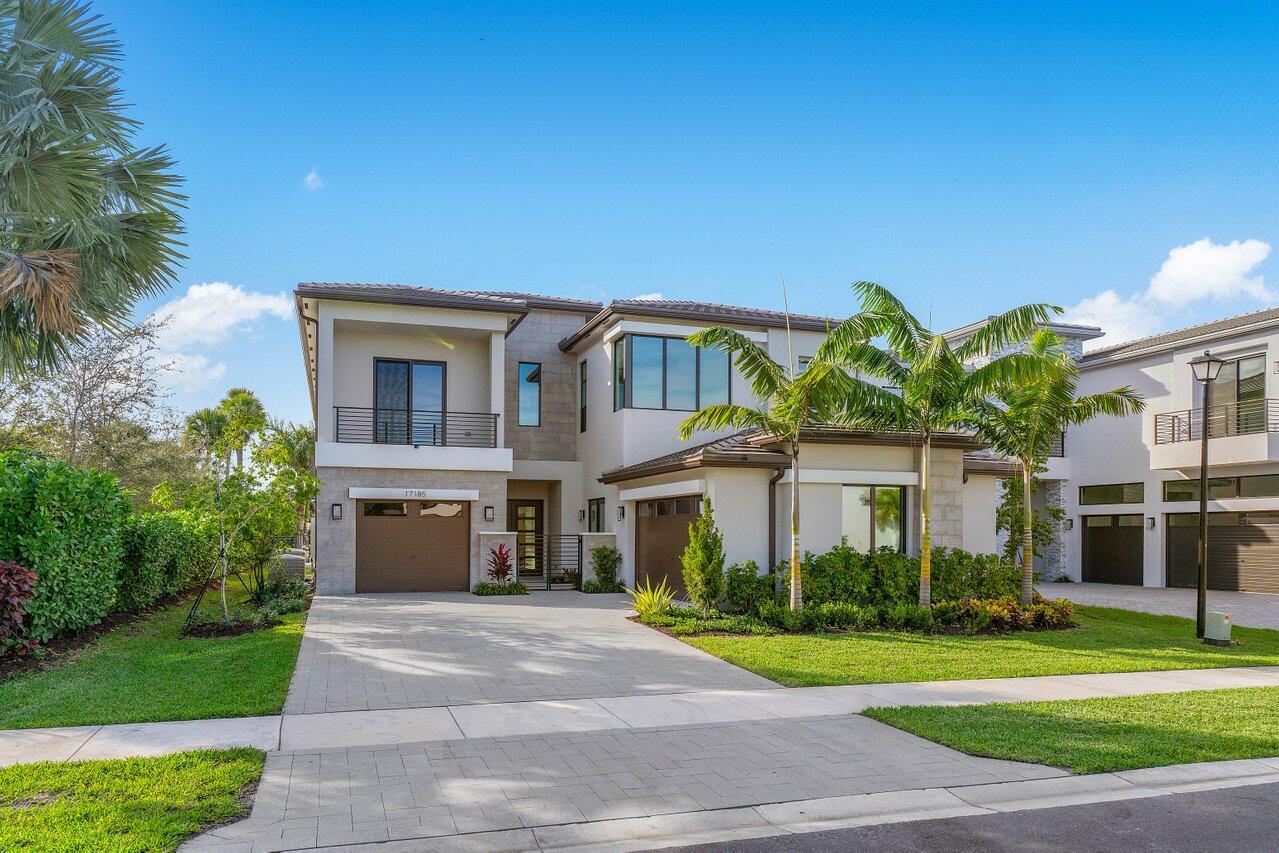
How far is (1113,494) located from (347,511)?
2522cm

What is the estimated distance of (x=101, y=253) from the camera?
9.62m

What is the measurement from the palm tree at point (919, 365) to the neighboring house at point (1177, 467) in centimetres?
1250

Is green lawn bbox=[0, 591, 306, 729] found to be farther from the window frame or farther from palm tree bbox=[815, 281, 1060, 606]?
the window frame

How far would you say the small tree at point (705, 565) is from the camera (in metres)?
14.9

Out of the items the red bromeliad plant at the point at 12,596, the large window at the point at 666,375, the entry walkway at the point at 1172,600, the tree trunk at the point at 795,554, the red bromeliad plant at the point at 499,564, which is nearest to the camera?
the red bromeliad plant at the point at 12,596

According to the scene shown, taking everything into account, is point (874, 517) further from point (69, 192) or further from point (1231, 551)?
point (1231, 551)

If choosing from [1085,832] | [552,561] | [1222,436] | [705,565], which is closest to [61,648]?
[705,565]

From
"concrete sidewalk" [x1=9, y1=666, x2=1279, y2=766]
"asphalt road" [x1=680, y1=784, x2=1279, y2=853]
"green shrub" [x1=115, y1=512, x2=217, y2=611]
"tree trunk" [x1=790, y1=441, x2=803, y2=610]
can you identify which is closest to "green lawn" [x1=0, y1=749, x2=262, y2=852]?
"concrete sidewalk" [x1=9, y1=666, x2=1279, y2=766]

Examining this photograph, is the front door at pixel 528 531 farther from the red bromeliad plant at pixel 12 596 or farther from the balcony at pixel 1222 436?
the balcony at pixel 1222 436

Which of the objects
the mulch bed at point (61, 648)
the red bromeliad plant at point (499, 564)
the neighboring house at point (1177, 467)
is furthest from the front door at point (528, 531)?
the neighboring house at point (1177, 467)

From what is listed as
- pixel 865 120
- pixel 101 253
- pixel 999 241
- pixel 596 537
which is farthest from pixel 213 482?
pixel 999 241

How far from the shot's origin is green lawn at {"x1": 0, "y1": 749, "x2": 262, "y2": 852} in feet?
16.0

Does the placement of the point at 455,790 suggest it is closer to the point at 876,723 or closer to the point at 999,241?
the point at 876,723

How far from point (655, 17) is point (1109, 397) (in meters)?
11.3
